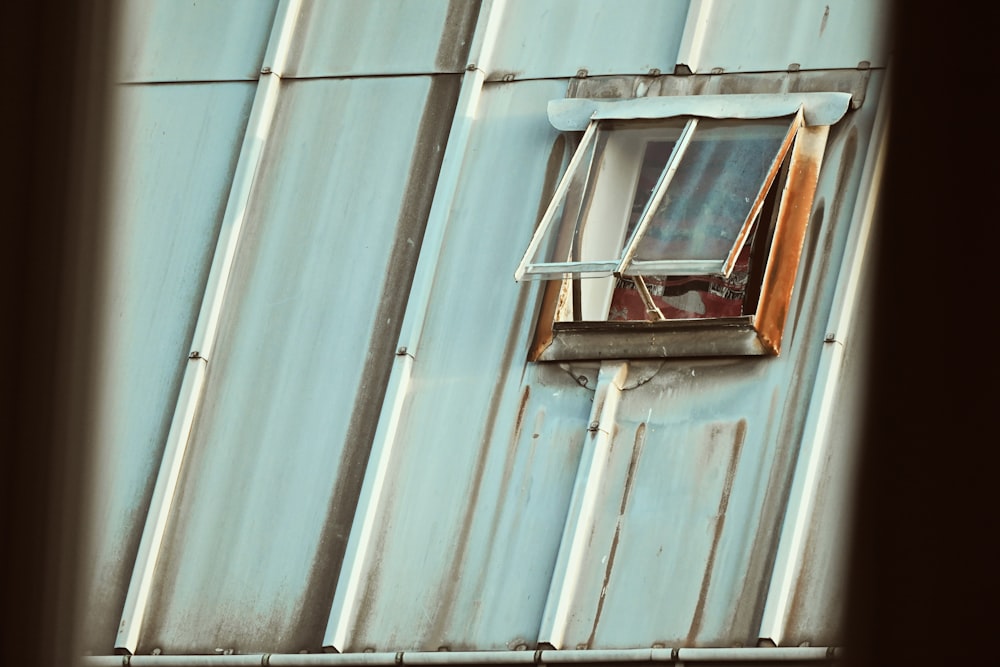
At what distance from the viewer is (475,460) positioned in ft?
23.3

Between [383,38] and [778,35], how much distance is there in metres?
2.01

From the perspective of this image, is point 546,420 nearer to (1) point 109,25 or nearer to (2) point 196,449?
(2) point 196,449

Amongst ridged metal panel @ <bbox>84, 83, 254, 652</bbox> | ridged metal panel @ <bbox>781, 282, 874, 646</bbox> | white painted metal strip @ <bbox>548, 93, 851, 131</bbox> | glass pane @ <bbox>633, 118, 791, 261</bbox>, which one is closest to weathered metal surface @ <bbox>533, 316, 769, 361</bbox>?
glass pane @ <bbox>633, 118, 791, 261</bbox>

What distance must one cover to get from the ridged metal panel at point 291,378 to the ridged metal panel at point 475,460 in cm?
23

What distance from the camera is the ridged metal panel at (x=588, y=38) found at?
801 centimetres

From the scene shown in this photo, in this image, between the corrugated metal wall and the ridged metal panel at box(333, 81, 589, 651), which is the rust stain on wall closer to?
the corrugated metal wall

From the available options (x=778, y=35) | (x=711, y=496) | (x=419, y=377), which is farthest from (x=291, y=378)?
(x=778, y=35)

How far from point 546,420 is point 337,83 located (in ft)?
7.68

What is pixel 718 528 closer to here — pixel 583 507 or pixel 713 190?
pixel 583 507

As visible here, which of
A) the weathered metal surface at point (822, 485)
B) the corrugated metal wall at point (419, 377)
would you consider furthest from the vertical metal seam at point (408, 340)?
the weathered metal surface at point (822, 485)

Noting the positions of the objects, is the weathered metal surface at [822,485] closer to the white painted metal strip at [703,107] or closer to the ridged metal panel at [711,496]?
the ridged metal panel at [711,496]

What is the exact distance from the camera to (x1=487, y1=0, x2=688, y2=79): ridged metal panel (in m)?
8.01

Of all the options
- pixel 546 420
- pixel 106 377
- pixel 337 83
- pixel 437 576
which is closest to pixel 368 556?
pixel 437 576

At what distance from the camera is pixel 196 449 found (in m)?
7.52
